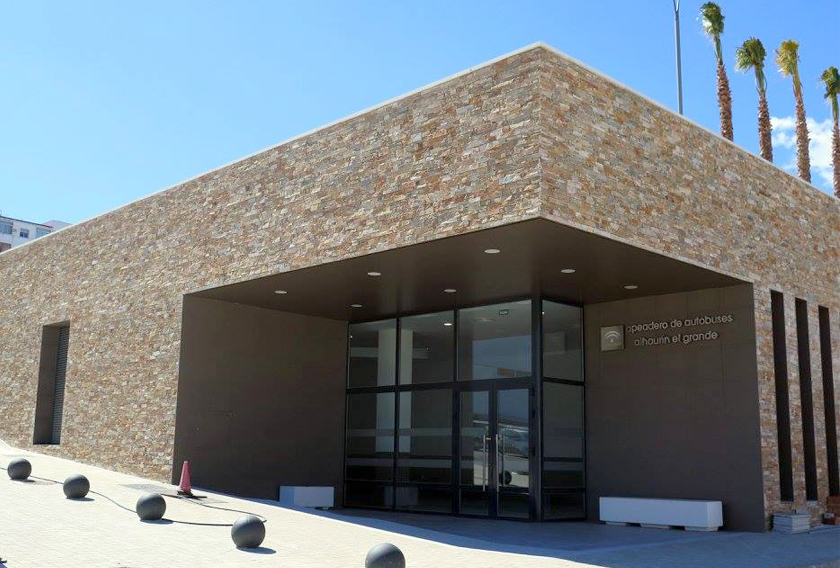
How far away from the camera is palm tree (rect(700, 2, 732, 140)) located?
97.5 ft

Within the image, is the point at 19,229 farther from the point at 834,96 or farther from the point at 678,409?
the point at 678,409

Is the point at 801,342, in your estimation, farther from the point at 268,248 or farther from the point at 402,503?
the point at 268,248

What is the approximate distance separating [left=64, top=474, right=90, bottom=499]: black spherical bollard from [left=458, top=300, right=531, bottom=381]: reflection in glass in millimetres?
7076

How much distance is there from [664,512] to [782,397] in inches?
113

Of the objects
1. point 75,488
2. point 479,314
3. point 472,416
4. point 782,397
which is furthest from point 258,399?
point 782,397

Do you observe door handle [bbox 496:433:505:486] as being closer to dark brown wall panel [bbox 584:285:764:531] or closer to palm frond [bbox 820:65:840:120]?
dark brown wall panel [bbox 584:285:764:531]

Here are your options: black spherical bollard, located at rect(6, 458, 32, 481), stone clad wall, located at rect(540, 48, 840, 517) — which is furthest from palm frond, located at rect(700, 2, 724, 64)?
black spherical bollard, located at rect(6, 458, 32, 481)

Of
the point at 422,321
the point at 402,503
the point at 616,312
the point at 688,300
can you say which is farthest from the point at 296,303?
the point at 688,300

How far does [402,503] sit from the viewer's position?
1802cm

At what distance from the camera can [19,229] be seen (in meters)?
86.4

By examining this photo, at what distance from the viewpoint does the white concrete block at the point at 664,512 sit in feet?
46.9

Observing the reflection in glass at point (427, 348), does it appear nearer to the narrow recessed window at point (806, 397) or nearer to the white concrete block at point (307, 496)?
the white concrete block at point (307, 496)

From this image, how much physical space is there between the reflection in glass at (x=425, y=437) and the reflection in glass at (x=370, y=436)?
0.33 m

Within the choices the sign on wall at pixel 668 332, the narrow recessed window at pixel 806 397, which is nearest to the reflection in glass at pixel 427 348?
the sign on wall at pixel 668 332
